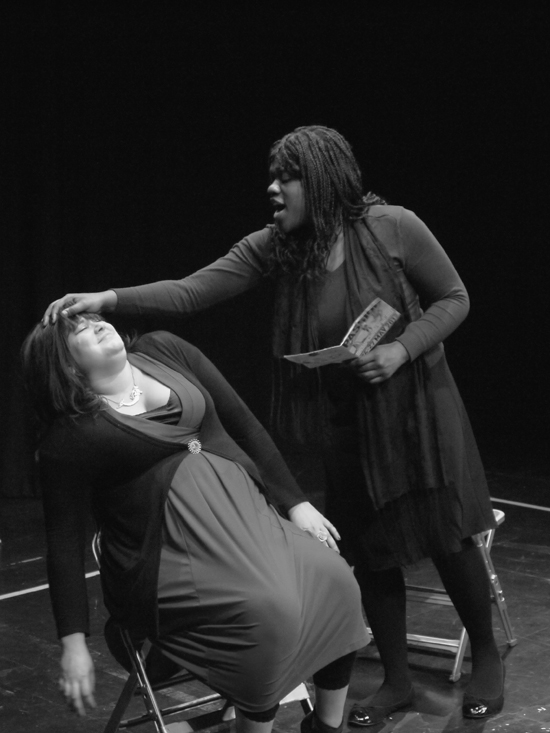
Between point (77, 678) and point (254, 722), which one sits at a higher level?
point (77, 678)

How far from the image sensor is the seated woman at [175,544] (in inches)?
82.9

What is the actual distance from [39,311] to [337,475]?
10.3ft

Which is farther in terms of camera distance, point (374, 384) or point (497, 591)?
point (497, 591)

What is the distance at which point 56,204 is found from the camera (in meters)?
5.51

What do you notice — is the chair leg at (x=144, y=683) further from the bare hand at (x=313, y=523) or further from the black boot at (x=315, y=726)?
the bare hand at (x=313, y=523)

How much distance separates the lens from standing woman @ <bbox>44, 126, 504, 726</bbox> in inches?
104

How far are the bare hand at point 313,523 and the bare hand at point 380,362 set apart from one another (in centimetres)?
40

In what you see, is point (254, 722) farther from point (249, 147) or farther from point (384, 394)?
point (249, 147)

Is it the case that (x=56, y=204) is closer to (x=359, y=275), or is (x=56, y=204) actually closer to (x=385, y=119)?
(x=385, y=119)

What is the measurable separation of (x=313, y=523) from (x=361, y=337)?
0.49 metres

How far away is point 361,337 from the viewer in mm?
2600

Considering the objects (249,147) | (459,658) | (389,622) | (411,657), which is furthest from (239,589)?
(249,147)

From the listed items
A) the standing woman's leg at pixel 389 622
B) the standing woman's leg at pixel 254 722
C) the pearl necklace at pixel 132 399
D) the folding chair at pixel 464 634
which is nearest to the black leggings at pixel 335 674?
the standing woman's leg at pixel 254 722

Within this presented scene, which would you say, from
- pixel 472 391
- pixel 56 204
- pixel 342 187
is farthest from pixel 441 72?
pixel 342 187
